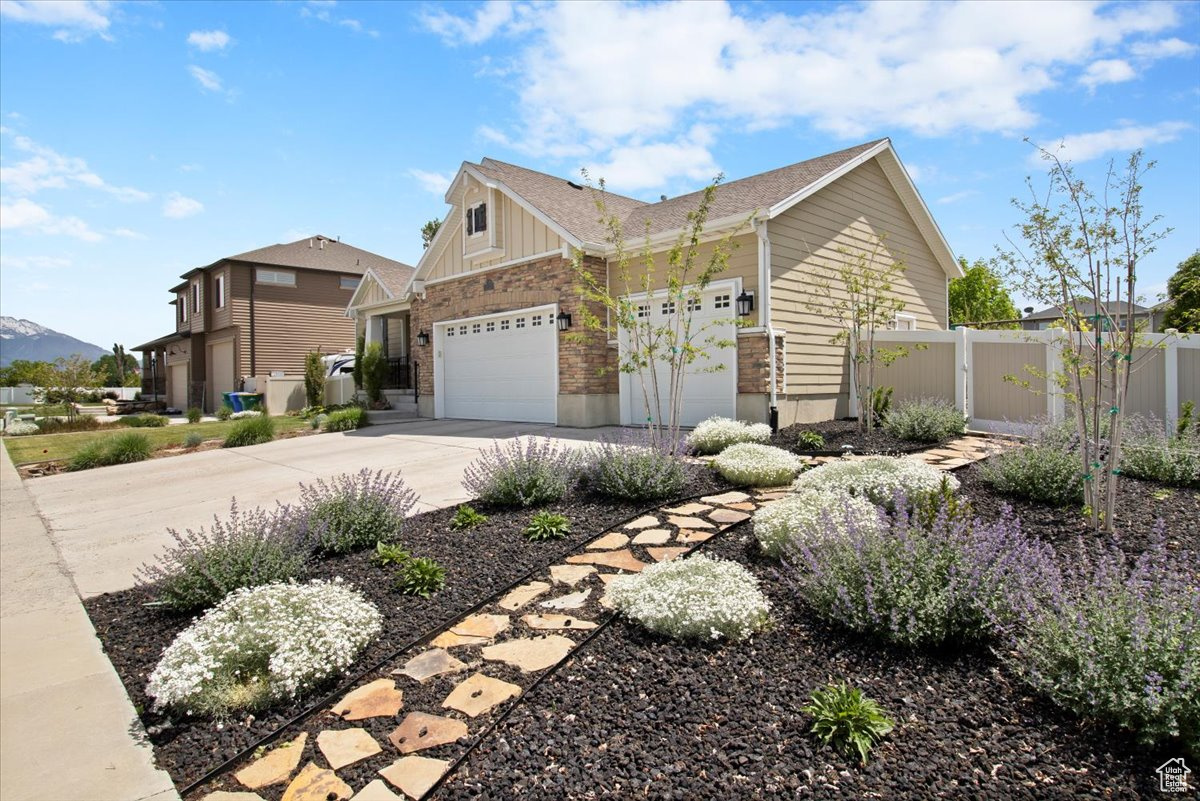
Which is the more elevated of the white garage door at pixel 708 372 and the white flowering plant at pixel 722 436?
the white garage door at pixel 708 372

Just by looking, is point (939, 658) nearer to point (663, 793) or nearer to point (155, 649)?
point (663, 793)

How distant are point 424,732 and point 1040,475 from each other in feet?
15.1

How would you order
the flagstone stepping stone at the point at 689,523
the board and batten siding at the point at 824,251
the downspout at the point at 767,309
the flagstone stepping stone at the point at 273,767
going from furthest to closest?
1. the board and batten siding at the point at 824,251
2. the downspout at the point at 767,309
3. the flagstone stepping stone at the point at 689,523
4. the flagstone stepping stone at the point at 273,767

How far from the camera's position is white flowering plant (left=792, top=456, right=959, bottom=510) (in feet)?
14.6

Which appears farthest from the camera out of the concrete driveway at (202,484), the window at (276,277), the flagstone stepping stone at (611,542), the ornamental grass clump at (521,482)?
the window at (276,277)

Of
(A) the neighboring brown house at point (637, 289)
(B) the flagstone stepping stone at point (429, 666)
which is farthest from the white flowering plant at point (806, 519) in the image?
(A) the neighboring brown house at point (637, 289)

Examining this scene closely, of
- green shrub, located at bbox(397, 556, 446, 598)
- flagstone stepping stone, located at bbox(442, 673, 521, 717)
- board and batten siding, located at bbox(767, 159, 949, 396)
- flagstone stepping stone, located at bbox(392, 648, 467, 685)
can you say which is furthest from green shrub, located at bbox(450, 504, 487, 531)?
board and batten siding, located at bbox(767, 159, 949, 396)

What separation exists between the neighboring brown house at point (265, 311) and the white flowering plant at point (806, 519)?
2133cm

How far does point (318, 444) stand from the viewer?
1057 centimetres

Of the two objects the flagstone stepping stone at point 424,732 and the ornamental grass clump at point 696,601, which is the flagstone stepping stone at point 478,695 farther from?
the ornamental grass clump at point 696,601

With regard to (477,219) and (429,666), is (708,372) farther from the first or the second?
(429,666)

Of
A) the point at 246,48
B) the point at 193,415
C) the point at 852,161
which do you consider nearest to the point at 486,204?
the point at 246,48

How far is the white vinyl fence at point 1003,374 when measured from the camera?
8.14 metres

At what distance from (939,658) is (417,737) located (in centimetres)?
217
